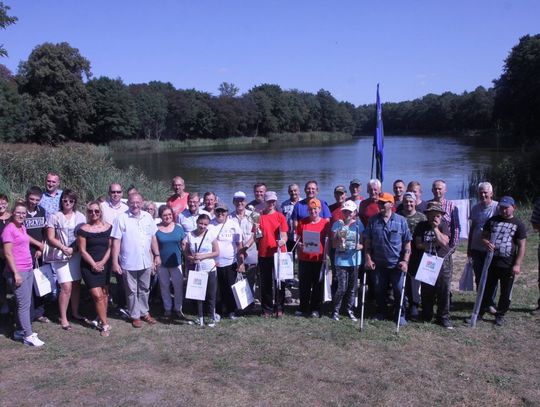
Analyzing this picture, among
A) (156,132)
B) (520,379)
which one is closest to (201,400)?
(520,379)

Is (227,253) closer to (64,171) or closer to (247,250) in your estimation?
(247,250)

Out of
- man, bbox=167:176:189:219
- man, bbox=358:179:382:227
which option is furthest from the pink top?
man, bbox=358:179:382:227

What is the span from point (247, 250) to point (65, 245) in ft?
7.58

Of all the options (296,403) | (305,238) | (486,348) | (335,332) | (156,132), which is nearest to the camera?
(296,403)

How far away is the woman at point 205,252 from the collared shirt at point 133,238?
1.68ft

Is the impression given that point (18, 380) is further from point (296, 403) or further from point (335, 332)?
point (335, 332)

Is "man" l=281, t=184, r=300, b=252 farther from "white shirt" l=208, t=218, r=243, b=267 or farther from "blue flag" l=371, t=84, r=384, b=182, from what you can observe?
"blue flag" l=371, t=84, r=384, b=182

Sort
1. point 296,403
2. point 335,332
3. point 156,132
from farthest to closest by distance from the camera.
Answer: point 156,132, point 335,332, point 296,403

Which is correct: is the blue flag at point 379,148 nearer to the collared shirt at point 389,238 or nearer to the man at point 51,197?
the collared shirt at point 389,238

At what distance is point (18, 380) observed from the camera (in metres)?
4.68

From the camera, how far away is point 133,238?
6.02m

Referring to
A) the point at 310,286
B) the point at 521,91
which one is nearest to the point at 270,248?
the point at 310,286

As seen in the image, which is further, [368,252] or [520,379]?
[368,252]

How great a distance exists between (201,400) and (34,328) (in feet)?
9.43
